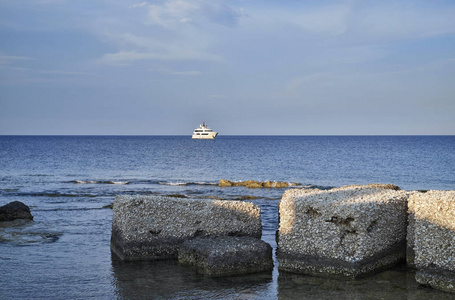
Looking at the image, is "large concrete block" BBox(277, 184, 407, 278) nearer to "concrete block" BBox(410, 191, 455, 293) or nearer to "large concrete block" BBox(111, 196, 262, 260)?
"concrete block" BBox(410, 191, 455, 293)

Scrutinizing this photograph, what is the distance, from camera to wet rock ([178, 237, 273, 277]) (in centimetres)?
1048

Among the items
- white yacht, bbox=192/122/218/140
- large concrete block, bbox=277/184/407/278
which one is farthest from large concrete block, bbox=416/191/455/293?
white yacht, bbox=192/122/218/140

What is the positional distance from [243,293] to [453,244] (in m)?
4.46

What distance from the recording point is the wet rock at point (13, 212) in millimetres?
16625

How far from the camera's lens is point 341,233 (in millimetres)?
10258

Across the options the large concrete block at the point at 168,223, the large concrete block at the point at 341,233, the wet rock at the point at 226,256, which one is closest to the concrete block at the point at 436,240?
the large concrete block at the point at 341,233

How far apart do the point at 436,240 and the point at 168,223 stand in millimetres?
6543

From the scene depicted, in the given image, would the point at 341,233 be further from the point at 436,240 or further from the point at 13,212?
the point at 13,212

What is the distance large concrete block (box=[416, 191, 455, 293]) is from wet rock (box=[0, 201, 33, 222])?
45.7 ft

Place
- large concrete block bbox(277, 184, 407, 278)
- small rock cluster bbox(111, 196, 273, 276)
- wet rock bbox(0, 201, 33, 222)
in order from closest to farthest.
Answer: large concrete block bbox(277, 184, 407, 278)
small rock cluster bbox(111, 196, 273, 276)
wet rock bbox(0, 201, 33, 222)

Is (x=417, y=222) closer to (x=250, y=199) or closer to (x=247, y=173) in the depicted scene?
(x=250, y=199)

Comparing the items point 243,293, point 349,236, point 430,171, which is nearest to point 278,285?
point 243,293

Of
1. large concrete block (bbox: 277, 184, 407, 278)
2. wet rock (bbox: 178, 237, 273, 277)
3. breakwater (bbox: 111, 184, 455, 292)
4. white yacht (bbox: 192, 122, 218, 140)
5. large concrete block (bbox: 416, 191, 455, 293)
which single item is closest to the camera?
large concrete block (bbox: 416, 191, 455, 293)

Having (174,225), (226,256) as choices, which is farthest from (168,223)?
(226,256)
